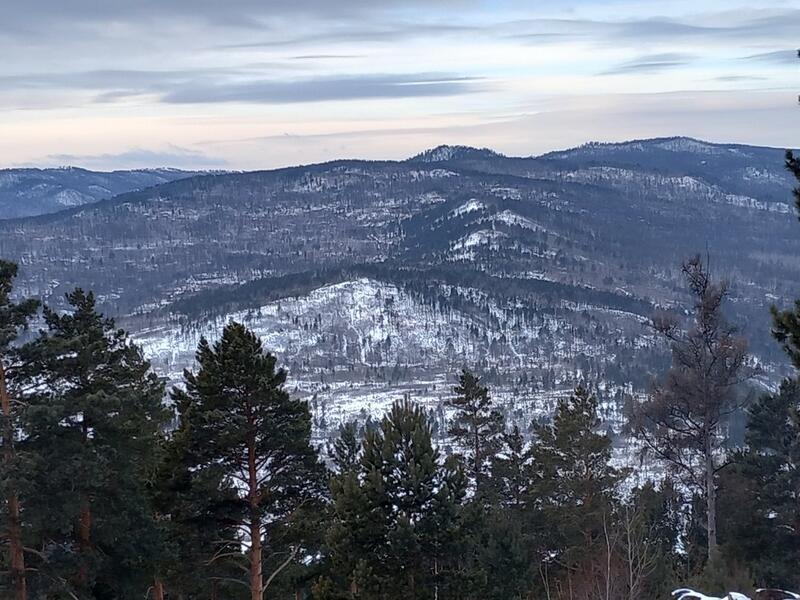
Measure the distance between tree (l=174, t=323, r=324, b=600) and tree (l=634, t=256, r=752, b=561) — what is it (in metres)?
10.4

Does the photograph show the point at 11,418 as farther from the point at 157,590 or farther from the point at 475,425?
the point at 475,425

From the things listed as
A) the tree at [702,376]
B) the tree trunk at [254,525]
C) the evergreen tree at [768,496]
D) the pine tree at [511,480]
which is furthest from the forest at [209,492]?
the pine tree at [511,480]

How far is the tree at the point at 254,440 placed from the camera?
43.7ft

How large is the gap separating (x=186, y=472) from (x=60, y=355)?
340cm

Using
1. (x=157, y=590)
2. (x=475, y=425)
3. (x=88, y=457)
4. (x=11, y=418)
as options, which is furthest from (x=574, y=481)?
(x=11, y=418)

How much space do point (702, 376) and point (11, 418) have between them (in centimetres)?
1595

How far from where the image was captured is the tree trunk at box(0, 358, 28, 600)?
13078mm

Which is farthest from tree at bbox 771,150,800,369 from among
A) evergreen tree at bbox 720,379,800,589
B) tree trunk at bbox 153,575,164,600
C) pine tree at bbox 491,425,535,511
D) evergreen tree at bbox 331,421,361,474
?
pine tree at bbox 491,425,535,511

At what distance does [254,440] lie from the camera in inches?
533

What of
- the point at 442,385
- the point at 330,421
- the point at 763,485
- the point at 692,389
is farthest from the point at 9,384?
the point at 442,385

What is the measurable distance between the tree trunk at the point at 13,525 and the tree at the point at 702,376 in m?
14.8

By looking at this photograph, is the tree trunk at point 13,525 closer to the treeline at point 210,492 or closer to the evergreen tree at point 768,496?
the treeline at point 210,492

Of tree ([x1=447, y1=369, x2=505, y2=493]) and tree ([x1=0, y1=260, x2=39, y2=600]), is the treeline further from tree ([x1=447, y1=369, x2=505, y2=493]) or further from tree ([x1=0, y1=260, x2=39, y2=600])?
tree ([x1=447, y1=369, x2=505, y2=493])

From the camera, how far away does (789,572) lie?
21.7 metres
